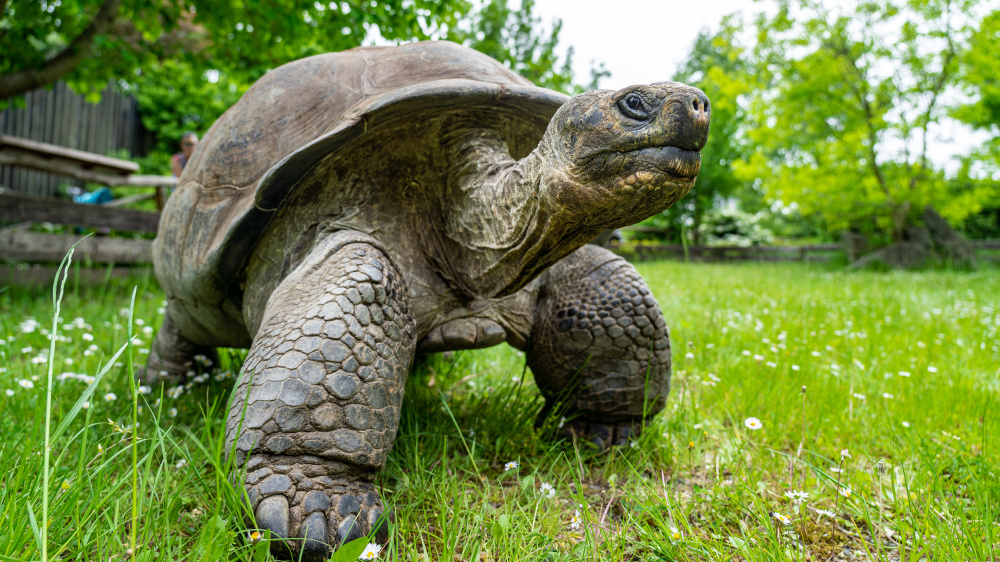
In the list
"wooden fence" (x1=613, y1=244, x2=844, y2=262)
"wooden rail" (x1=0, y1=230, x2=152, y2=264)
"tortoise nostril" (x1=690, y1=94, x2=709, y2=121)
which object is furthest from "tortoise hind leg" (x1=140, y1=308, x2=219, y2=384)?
"wooden fence" (x1=613, y1=244, x2=844, y2=262)

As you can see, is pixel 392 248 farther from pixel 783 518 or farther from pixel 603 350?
pixel 783 518

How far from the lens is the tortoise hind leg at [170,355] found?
8.45ft

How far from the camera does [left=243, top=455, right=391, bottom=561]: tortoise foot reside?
116 cm

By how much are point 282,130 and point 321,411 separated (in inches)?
39.7

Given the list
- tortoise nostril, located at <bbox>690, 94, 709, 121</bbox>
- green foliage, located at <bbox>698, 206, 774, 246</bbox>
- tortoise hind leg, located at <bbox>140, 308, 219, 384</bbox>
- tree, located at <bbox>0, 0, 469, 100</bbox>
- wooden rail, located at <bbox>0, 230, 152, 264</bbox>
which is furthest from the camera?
green foliage, located at <bbox>698, 206, 774, 246</bbox>

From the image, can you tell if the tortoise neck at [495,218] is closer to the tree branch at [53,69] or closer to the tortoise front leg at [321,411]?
the tortoise front leg at [321,411]

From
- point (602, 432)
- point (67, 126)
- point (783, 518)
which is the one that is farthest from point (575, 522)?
point (67, 126)

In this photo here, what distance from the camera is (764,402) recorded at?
217 cm

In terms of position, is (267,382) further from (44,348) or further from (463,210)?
(44,348)

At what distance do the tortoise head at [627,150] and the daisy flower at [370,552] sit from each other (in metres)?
0.79

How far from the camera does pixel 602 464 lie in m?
1.87

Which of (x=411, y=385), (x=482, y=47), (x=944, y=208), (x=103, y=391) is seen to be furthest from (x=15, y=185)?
(x=944, y=208)

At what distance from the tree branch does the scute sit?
3.61m

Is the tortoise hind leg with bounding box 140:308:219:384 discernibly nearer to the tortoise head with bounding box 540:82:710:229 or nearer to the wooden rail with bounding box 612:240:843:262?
the tortoise head with bounding box 540:82:710:229
